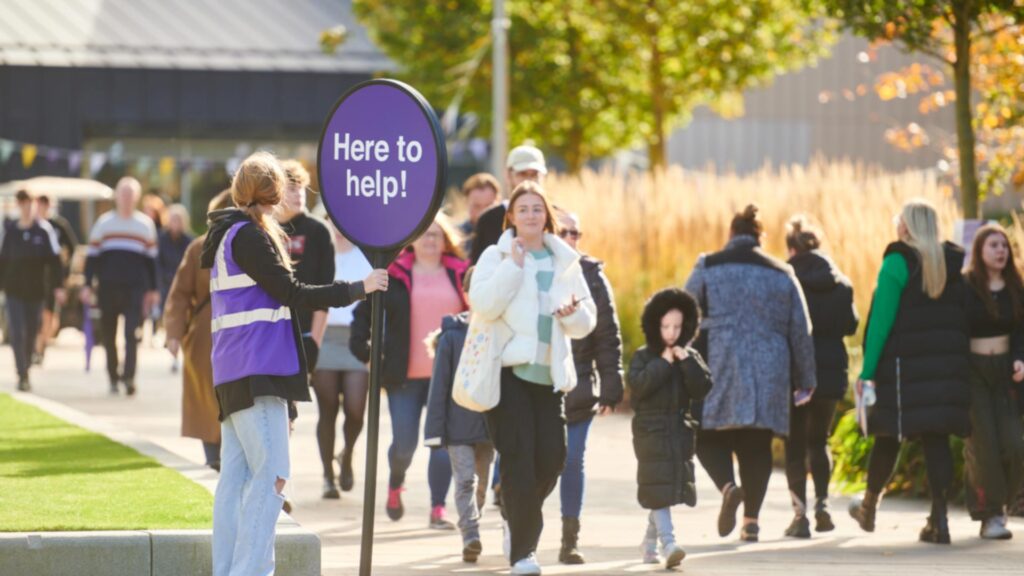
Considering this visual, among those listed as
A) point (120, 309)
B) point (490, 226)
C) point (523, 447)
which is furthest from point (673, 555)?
point (120, 309)

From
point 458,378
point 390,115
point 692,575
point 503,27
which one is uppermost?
point 503,27

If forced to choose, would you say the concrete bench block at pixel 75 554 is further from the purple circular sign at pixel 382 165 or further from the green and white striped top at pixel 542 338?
the green and white striped top at pixel 542 338

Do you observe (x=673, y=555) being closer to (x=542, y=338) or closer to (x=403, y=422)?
(x=542, y=338)

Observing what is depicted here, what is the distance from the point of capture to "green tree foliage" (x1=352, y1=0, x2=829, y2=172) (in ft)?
98.1

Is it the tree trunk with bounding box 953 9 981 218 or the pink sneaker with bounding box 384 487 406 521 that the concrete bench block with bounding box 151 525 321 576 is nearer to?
the pink sneaker with bounding box 384 487 406 521

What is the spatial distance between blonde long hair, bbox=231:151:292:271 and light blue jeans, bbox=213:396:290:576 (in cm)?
58

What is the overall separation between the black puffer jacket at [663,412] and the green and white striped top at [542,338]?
0.75 metres

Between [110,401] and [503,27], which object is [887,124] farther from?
[110,401]

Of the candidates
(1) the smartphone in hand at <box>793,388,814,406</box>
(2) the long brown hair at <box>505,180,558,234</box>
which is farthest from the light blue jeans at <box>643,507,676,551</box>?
(1) the smartphone in hand at <box>793,388,814,406</box>

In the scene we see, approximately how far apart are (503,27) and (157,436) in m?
12.8

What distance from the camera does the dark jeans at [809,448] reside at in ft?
33.8

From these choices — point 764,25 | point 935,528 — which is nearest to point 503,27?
point 764,25

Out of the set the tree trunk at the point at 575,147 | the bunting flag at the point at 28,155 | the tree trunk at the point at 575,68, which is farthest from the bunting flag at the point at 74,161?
the tree trunk at the point at 575,68

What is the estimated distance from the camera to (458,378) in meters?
8.25
